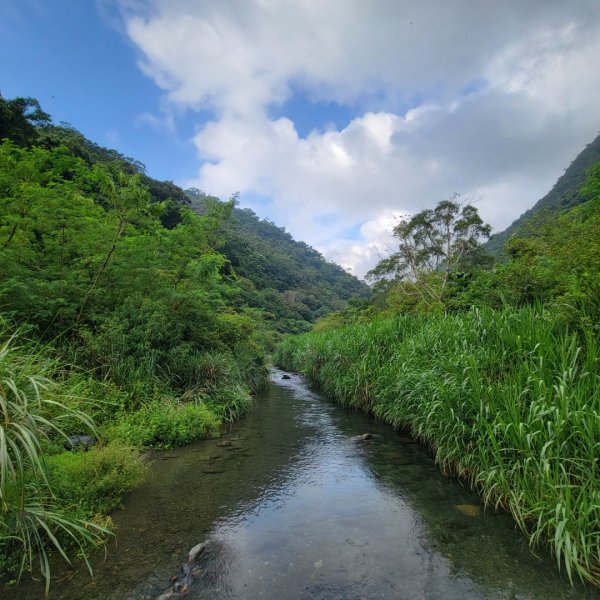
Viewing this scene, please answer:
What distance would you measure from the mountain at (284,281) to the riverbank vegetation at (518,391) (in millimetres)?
20074

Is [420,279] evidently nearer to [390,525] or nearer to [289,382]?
[289,382]

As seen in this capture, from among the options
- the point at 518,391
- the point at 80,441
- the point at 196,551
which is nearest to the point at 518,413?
the point at 518,391

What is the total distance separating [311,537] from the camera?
4230mm

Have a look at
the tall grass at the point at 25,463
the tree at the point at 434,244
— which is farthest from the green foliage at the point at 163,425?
the tree at the point at 434,244

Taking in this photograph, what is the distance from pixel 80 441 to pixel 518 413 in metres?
6.69

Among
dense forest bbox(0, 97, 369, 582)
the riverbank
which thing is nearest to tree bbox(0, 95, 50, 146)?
dense forest bbox(0, 97, 369, 582)

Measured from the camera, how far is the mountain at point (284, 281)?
47.9m

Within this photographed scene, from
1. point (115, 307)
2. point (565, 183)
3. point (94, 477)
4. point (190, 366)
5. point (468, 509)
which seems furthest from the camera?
point (565, 183)

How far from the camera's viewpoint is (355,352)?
1116cm

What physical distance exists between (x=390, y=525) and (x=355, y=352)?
22.4 feet

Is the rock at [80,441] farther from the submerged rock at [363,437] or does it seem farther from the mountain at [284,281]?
the mountain at [284,281]

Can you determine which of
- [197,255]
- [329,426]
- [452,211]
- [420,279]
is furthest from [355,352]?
[452,211]

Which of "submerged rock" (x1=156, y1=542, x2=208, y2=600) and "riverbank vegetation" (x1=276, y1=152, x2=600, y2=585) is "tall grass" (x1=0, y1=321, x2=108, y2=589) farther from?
"riverbank vegetation" (x1=276, y1=152, x2=600, y2=585)

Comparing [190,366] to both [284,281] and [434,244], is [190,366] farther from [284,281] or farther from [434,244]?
[284,281]
